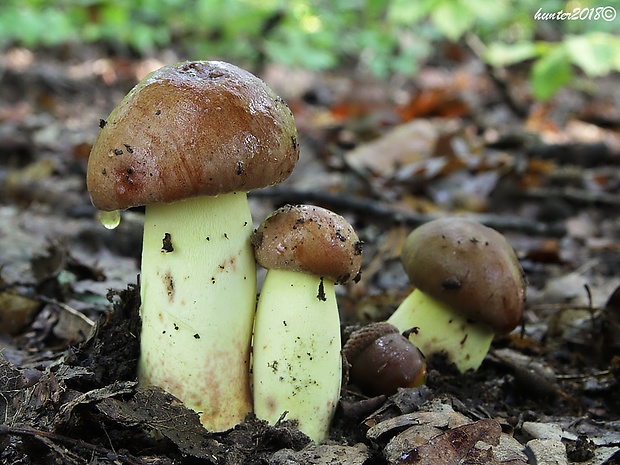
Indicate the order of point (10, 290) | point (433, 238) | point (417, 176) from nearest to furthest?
point (433, 238), point (10, 290), point (417, 176)

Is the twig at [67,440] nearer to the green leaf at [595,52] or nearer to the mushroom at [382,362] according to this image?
the mushroom at [382,362]

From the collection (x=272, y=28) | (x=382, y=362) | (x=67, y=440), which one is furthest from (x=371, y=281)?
(x=272, y=28)

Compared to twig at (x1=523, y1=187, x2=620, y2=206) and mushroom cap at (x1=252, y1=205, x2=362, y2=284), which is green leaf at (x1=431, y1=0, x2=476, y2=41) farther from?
mushroom cap at (x1=252, y1=205, x2=362, y2=284)

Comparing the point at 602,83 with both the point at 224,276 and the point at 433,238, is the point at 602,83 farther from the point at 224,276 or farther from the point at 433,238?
the point at 224,276

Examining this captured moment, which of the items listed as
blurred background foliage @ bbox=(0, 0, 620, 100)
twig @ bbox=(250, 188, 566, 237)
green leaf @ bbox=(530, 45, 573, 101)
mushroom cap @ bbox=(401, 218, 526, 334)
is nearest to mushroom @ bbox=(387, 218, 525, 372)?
mushroom cap @ bbox=(401, 218, 526, 334)

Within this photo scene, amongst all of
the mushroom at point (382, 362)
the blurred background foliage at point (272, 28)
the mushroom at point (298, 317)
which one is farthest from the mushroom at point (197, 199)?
the blurred background foliage at point (272, 28)

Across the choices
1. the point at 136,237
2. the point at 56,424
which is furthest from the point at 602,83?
the point at 56,424

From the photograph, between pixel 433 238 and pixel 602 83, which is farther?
pixel 602 83
